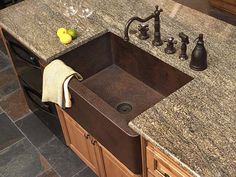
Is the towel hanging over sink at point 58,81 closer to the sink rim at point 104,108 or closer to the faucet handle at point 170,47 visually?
the sink rim at point 104,108

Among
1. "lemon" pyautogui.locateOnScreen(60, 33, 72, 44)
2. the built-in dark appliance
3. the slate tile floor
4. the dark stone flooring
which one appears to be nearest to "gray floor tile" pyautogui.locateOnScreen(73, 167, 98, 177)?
the slate tile floor

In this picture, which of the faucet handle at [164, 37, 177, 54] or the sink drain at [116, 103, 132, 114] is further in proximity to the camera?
the sink drain at [116, 103, 132, 114]

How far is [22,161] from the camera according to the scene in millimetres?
2770

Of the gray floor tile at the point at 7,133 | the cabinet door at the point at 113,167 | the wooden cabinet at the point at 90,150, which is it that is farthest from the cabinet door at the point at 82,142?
the gray floor tile at the point at 7,133

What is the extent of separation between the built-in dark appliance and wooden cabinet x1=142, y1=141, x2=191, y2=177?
0.93 m

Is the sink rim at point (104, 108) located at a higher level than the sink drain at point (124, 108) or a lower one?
higher

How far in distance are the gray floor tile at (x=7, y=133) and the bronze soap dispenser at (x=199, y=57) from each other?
1.75 m

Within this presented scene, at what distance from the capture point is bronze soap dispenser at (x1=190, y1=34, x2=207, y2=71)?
1758 millimetres

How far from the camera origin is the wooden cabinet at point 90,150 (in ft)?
6.66

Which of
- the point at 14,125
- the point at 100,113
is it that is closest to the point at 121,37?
the point at 100,113

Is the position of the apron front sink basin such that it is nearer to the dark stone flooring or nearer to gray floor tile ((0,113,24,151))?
gray floor tile ((0,113,24,151))

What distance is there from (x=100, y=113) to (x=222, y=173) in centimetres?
66

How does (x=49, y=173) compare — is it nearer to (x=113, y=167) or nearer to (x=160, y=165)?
(x=113, y=167)

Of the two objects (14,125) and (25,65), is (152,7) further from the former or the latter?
(14,125)
